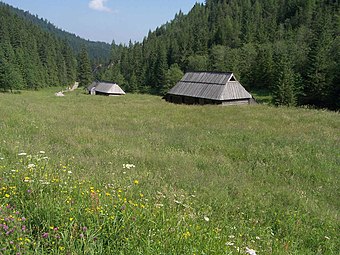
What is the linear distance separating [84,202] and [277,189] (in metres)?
5.55

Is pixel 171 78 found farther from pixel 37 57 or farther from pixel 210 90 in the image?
pixel 37 57

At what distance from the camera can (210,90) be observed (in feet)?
139

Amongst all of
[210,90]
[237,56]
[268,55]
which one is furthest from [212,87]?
[237,56]

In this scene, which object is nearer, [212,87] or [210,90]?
[210,90]

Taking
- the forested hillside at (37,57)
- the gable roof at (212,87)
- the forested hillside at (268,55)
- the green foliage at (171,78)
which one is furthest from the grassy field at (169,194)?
the forested hillside at (37,57)

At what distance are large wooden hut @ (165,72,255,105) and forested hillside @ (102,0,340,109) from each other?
23.0 ft

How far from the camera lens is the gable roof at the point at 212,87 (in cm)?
4069

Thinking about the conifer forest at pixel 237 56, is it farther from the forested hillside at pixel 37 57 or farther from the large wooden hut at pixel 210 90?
the large wooden hut at pixel 210 90

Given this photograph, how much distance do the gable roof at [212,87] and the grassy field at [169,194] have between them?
26.1 meters

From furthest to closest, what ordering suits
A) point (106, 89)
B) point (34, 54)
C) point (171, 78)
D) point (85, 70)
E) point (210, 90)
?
point (34, 54), point (85, 70), point (171, 78), point (106, 89), point (210, 90)

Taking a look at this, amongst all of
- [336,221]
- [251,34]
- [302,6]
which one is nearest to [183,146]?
[336,221]

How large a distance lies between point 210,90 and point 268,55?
3381cm

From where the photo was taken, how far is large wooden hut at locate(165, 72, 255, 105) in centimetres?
4062

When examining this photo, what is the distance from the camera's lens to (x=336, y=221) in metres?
6.09
